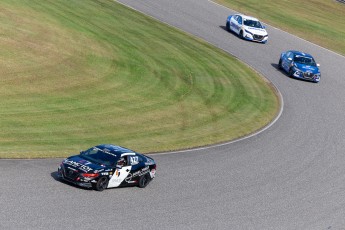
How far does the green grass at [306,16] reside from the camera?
62031 millimetres

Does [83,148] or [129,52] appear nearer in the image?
[83,148]

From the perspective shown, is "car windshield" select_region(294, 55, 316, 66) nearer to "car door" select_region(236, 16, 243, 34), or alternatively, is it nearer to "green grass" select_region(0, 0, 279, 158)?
"green grass" select_region(0, 0, 279, 158)

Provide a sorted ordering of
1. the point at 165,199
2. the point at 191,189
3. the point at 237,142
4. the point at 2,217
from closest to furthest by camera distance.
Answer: the point at 2,217
the point at 165,199
the point at 191,189
the point at 237,142

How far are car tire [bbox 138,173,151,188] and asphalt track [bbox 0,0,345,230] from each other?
285 millimetres

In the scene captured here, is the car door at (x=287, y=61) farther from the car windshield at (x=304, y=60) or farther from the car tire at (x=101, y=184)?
the car tire at (x=101, y=184)

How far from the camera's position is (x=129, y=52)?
45.8 metres

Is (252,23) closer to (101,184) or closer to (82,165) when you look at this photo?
(101,184)

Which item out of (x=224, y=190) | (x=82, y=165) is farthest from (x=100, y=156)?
(x=224, y=190)

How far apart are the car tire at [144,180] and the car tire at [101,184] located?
1681 millimetres

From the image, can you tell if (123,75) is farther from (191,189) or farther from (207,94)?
(191,189)

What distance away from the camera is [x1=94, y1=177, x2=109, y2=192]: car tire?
78.9 ft

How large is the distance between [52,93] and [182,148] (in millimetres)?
7694

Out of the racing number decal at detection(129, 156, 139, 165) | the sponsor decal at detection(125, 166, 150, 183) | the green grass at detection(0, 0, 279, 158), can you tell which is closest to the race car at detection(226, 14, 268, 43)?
the green grass at detection(0, 0, 279, 158)

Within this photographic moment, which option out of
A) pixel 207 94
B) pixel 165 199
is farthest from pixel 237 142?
pixel 165 199
